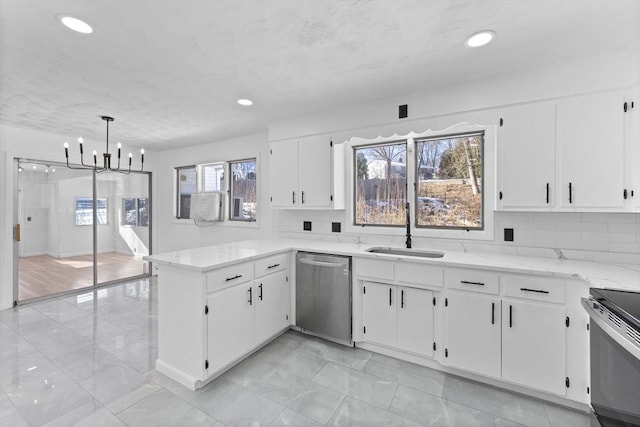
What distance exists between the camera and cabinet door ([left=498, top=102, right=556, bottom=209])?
2213 mm

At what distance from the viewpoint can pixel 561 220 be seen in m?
2.37

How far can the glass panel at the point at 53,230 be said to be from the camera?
399cm

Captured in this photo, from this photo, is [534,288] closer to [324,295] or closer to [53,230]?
[324,295]

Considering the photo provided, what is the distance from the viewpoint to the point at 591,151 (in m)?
2.08

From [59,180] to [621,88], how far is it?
6.52 metres

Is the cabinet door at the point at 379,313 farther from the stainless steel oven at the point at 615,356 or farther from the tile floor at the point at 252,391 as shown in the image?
the stainless steel oven at the point at 615,356

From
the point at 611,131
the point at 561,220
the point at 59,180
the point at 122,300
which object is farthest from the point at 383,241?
the point at 59,180

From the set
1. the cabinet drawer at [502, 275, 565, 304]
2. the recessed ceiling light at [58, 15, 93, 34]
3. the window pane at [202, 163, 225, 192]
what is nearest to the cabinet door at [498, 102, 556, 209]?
the cabinet drawer at [502, 275, 565, 304]

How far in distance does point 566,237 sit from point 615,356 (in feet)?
4.76

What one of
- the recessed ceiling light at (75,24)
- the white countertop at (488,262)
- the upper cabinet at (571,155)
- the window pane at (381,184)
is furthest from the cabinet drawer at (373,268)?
the recessed ceiling light at (75,24)

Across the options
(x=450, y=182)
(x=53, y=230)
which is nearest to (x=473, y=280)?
(x=450, y=182)

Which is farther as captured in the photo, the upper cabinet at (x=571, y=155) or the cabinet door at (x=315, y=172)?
the cabinet door at (x=315, y=172)

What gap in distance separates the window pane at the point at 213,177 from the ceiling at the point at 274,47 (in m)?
1.70

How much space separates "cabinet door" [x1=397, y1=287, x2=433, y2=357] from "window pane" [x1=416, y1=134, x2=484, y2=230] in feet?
2.80
